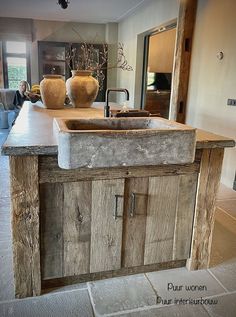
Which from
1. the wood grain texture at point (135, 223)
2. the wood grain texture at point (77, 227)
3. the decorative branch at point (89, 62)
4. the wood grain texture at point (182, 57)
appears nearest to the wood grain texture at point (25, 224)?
the wood grain texture at point (77, 227)

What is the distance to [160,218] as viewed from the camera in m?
1.60

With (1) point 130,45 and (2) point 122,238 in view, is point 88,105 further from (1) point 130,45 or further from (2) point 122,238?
(1) point 130,45

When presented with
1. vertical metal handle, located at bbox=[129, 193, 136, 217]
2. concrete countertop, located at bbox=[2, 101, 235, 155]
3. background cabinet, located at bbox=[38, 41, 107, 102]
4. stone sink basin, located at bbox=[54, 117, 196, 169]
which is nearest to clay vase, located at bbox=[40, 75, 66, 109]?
concrete countertop, located at bbox=[2, 101, 235, 155]

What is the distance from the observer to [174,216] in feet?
5.33

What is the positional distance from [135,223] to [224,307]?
614mm

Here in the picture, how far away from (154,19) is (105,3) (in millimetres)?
1047

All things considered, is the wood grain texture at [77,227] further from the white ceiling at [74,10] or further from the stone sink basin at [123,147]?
the white ceiling at [74,10]

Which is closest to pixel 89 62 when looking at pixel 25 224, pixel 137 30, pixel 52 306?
pixel 25 224

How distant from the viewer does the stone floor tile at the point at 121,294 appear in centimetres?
147

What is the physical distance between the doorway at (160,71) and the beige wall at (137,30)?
1.52ft

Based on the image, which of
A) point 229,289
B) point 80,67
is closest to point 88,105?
point 80,67

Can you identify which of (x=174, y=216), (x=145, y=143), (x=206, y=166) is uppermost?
(x=145, y=143)

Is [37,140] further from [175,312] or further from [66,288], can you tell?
[175,312]

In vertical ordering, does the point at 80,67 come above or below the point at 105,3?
below
